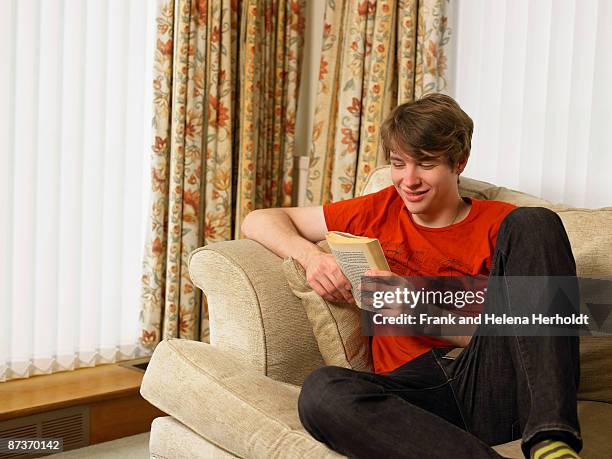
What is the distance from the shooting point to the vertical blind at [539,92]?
2590mm

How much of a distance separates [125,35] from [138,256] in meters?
0.87

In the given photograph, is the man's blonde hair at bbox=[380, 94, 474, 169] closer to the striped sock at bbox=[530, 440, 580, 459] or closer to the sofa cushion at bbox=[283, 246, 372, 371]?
the sofa cushion at bbox=[283, 246, 372, 371]

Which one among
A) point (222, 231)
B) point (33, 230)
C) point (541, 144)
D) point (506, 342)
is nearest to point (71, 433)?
point (33, 230)

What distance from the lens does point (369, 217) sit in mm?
2145

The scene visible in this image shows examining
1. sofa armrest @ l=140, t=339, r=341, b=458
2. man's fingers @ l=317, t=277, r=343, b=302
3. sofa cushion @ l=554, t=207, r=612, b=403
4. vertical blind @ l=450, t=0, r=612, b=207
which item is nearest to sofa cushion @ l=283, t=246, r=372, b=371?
man's fingers @ l=317, t=277, r=343, b=302

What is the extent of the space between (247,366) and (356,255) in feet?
1.31

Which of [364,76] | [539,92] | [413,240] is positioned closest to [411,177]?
[413,240]

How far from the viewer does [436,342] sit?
1.89 m

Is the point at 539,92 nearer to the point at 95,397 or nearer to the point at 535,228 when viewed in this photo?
the point at 535,228

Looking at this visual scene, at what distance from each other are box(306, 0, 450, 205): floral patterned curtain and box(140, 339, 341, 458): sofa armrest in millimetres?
1384

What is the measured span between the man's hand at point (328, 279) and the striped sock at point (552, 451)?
66 centimetres

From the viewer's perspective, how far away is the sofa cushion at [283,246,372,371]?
1962 mm

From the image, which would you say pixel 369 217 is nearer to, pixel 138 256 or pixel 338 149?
pixel 338 149

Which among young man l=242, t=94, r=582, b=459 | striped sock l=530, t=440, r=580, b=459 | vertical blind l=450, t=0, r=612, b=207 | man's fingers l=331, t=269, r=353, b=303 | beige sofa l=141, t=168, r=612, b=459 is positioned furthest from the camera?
vertical blind l=450, t=0, r=612, b=207
